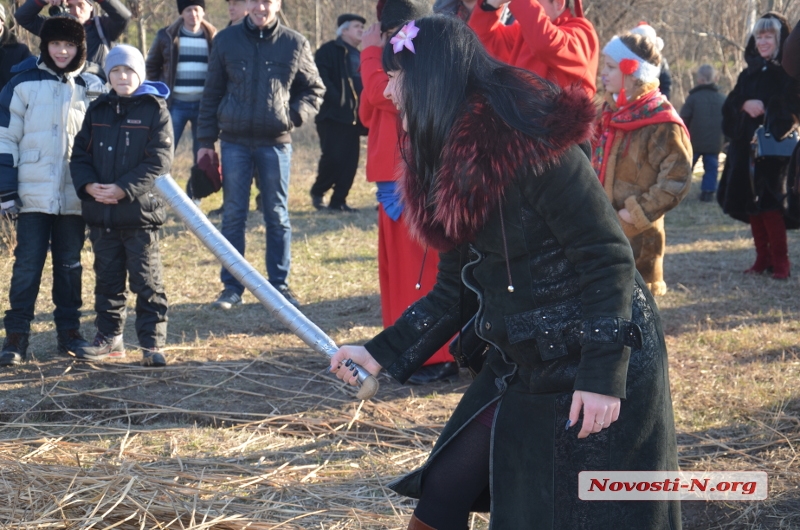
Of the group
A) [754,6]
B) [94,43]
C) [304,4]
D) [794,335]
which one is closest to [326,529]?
[794,335]

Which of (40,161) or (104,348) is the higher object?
(40,161)

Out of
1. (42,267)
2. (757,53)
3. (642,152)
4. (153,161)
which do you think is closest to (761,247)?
(757,53)

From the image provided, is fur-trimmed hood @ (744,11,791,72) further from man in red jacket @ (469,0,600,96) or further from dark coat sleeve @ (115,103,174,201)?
dark coat sleeve @ (115,103,174,201)

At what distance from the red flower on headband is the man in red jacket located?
230mm

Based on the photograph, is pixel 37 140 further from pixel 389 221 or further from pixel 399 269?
pixel 399 269

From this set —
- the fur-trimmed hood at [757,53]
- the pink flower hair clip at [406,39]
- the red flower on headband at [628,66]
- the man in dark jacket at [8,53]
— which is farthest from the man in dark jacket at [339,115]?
the pink flower hair clip at [406,39]

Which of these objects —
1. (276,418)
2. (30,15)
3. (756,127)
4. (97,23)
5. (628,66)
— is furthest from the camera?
(756,127)

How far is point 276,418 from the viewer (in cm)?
461

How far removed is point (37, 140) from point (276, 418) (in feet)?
7.55

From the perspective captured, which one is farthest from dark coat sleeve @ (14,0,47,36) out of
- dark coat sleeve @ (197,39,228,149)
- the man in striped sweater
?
the man in striped sweater

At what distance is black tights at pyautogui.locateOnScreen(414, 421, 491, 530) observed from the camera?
2.39 metres

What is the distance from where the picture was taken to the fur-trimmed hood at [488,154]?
2.21m

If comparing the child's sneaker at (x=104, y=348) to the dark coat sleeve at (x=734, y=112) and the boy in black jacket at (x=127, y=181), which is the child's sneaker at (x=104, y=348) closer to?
the boy in black jacket at (x=127, y=181)

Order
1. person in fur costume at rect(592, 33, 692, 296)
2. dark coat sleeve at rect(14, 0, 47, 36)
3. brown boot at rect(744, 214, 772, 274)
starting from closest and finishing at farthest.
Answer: person in fur costume at rect(592, 33, 692, 296) < dark coat sleeve at rect(14, 0, 47, 36) < brown boot at rect(744, 214, 772, 274)
